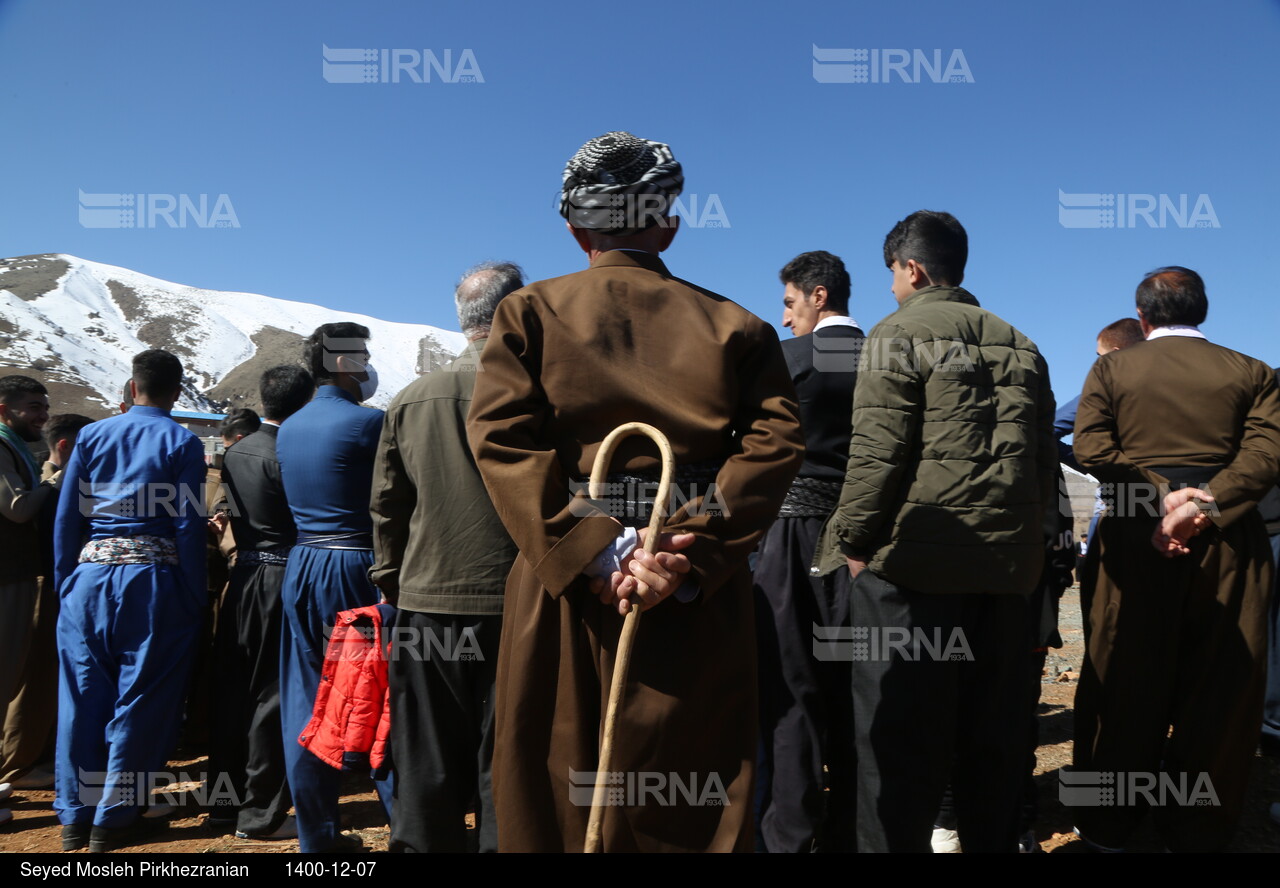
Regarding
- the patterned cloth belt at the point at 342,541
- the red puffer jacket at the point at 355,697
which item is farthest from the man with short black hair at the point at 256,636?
the red puffer jacket at the point at 355,697

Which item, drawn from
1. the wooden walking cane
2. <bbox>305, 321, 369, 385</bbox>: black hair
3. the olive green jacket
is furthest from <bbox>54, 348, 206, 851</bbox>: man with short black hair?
the wooden walking cane

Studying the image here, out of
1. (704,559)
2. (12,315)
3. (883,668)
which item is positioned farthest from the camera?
(12,315)

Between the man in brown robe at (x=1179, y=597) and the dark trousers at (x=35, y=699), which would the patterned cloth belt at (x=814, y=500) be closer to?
the man in brown robe at (x=1179, y=597)

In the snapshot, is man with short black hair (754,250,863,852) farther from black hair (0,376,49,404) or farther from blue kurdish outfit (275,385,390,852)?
black hair (0,376,49,404)

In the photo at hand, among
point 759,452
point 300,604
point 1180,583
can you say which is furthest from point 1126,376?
point 300,604

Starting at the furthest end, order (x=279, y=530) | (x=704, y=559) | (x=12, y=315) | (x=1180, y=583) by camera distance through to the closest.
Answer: (x=12, y=315)
(x=279, y=530)
(x=1180, y=583)
(x=704, y=559)

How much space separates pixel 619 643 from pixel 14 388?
4.52 meters

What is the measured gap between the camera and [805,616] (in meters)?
3.40

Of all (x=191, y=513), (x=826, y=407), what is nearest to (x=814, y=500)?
(x=826, y=407)

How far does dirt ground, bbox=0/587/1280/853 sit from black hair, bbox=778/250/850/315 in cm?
246

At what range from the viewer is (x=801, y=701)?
129 inches

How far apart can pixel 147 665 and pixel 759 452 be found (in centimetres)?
331

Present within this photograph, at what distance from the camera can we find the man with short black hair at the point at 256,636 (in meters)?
4.07

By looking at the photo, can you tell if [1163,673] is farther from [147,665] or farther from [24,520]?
[24,520]
